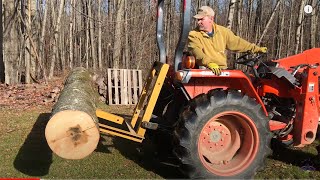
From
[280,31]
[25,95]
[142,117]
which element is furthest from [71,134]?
[280,31]

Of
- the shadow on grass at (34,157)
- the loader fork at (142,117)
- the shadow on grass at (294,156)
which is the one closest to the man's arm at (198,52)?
the loader fork at (142,117)

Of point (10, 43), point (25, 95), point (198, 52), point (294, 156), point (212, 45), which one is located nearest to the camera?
point (198, 52)

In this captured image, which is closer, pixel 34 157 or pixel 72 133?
pixel 72 133

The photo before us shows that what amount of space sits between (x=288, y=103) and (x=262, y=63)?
0.68 metres

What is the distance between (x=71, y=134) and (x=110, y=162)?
1.44 meters

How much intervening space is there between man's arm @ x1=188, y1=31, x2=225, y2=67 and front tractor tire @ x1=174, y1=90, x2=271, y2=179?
0.41m

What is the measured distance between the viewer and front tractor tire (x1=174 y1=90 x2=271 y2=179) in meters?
4.42

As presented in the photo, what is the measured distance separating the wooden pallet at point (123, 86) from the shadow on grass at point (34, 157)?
4452 millimetres

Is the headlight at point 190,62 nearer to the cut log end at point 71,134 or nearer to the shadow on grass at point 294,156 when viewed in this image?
the cut log end at point 71,134

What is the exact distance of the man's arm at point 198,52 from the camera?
469 cm

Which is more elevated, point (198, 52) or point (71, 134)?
point (198, 52)

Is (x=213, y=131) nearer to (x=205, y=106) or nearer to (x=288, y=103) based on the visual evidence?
(x=205, y=106)

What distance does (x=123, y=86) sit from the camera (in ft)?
38.1

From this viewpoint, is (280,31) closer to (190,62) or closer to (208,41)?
(208,41)
